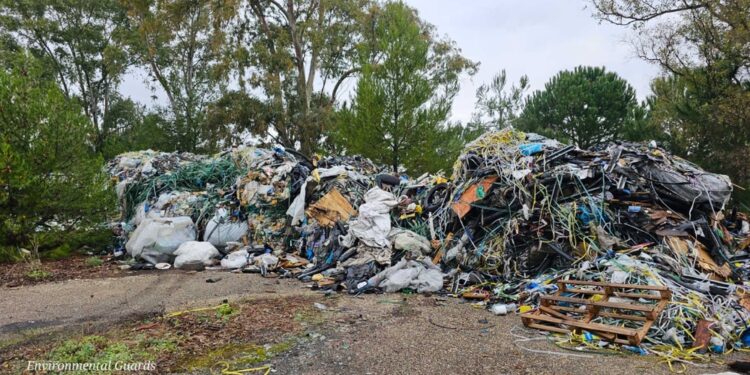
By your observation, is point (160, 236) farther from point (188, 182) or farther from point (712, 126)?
point (712, 126)

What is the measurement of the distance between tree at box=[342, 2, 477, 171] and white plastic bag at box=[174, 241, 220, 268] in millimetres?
7596

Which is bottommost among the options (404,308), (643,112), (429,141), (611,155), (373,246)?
(404,308)

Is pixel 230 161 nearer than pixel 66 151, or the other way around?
pixel 66 151

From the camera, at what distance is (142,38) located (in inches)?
853

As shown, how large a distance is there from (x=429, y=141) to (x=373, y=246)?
814 cm

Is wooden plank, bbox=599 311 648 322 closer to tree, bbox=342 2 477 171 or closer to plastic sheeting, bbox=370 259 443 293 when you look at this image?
plastic sheeting, bbox=370 259 443 293

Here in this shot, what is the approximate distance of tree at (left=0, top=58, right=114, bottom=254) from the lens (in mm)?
7008

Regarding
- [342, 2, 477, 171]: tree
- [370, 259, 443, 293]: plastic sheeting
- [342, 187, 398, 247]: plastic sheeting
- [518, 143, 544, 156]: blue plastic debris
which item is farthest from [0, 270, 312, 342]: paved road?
[342, 2, 477, 171]: tree

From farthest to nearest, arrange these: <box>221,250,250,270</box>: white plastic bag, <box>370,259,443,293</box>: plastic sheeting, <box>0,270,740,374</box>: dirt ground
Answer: <box>221,250,250,270</box>: white plastic bag
<box>370,259,443,293</box>: plastic sheeting
<box>0,270,740,374</box>: dirt ground

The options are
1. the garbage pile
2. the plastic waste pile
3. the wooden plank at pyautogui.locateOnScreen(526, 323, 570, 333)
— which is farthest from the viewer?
the plastic waste pile

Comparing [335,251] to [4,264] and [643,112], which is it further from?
[643,112]

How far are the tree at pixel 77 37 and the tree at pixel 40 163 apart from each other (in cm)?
1497

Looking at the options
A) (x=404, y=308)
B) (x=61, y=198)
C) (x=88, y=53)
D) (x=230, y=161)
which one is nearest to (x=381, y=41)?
(x=230, y=161)

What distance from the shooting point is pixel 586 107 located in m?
21.2
